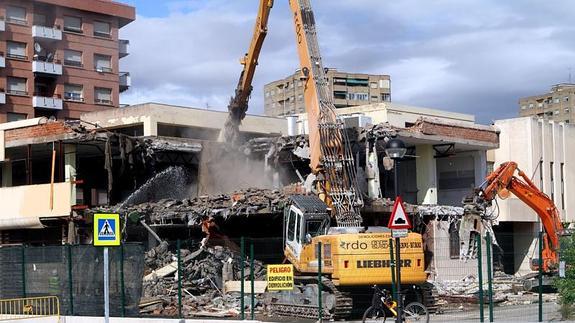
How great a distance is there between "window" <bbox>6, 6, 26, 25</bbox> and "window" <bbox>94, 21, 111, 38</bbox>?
21.1 feet

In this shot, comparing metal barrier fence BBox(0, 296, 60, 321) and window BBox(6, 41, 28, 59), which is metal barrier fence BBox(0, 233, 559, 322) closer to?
metal barrier fence BBox(0, 296, 60, 321)

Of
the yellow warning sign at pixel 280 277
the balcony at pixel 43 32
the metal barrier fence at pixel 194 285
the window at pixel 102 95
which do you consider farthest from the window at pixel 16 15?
the yellow warning sign at pixel 280 277

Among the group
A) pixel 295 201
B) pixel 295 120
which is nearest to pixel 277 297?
pixel 295 201

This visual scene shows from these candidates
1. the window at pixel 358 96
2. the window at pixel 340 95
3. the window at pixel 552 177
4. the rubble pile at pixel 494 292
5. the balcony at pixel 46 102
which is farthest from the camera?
the window at pixel 358 96

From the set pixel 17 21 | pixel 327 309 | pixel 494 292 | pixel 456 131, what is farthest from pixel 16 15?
pixel 327 309

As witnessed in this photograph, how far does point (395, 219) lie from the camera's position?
1667 cm

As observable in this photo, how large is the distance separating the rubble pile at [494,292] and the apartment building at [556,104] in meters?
103

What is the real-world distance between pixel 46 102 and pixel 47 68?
2.93 metres

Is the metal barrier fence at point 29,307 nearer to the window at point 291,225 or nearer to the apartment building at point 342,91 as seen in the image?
the window at point 291,225

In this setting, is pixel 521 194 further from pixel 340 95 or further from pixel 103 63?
pixel 340 95

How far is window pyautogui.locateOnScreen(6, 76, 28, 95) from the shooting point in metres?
69.2

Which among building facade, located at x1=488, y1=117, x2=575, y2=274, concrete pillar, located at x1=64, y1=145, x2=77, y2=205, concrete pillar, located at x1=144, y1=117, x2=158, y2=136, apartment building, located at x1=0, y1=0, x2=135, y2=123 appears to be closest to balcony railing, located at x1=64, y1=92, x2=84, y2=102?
apartment building, located at x1=0, y1=0, x2=135, y2=123

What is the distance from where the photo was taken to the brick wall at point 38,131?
124 ft

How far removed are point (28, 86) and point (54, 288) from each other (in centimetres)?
4873
